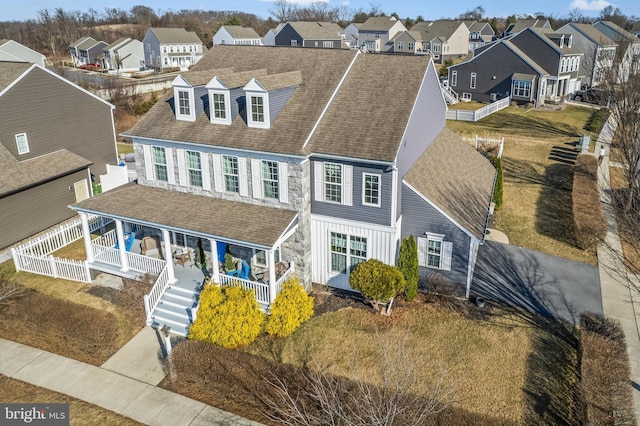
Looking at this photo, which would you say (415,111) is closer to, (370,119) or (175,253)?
(370,119)

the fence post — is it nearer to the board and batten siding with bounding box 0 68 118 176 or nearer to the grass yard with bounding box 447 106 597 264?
the board and batten siding with bounding box 0 68 118 176

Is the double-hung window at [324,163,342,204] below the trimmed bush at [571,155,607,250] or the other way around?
the other way around

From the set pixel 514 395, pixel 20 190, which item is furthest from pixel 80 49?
pixel 514 395

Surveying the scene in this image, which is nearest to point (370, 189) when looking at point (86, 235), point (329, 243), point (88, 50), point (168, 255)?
point (329, 243)

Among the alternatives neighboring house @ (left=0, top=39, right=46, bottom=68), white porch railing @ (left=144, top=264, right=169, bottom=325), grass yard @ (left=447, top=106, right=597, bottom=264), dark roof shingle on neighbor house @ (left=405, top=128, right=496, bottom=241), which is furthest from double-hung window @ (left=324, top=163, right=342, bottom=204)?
neighboring house @ (left=0, top=39, right=46, bottom=68)

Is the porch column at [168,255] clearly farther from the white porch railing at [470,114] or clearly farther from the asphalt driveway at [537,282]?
the white porch railing at [470,114]

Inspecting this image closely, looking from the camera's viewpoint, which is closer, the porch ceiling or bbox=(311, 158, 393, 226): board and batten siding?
bbox=(311, 158, 393, 226): board and batten siding

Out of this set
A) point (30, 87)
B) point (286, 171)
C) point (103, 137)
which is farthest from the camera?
point (103, 137)
